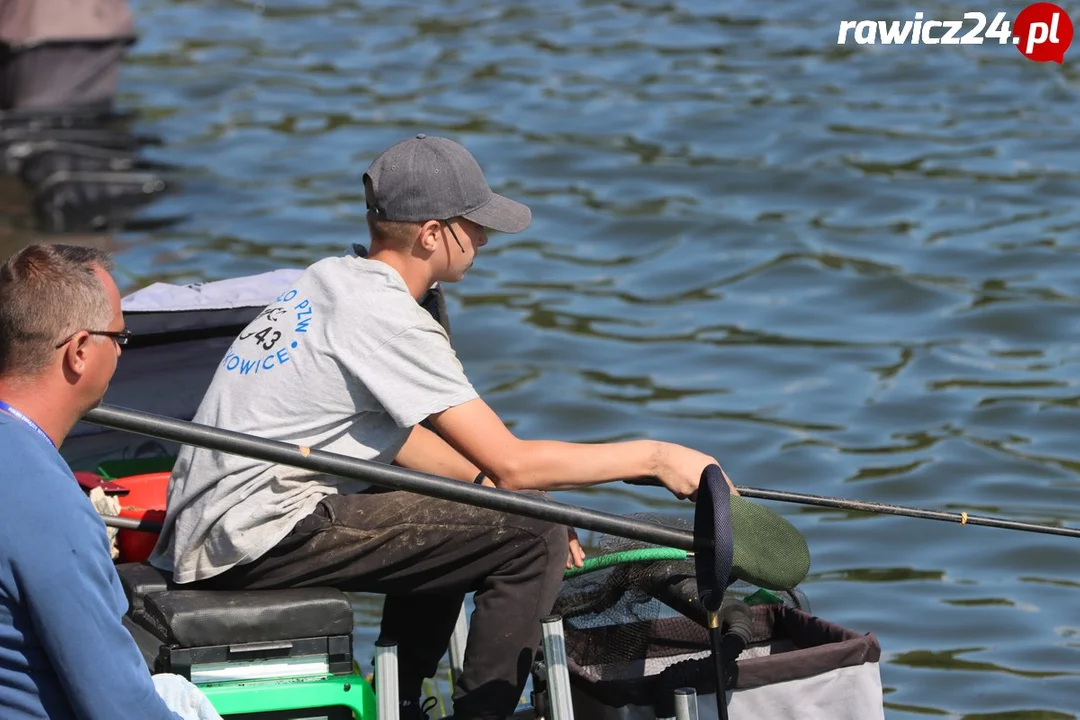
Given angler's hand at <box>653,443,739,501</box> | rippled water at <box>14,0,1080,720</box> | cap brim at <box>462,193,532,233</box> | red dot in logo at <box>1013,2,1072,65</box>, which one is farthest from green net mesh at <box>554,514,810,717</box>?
red dot in logo at <box>1013,2,1072,65</box>

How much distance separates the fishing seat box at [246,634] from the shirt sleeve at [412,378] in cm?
42

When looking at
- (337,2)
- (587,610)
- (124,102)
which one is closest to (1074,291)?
(587,610)

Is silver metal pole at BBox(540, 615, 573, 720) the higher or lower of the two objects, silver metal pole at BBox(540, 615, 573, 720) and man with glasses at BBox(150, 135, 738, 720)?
the lower

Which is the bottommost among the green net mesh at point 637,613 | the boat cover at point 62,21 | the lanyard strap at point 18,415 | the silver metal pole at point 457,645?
the silver metal pole at point 457,645

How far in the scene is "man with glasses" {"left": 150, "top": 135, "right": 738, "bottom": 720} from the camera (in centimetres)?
355

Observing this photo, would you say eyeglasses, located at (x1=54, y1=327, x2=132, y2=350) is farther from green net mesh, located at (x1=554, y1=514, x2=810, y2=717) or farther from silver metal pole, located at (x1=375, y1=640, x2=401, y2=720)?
green net mesh, located at (x1=554, y1=514, x2=810, y2=717)

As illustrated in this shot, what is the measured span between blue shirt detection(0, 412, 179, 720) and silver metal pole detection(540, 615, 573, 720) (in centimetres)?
99

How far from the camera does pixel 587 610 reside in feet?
13.0

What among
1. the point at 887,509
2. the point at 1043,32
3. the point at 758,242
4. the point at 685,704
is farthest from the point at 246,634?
the point at 1043,32

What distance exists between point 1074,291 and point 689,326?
2192 mm

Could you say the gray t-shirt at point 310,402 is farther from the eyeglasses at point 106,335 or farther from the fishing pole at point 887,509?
the eyeglasses at point 106,335

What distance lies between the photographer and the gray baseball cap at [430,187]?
3709 mm

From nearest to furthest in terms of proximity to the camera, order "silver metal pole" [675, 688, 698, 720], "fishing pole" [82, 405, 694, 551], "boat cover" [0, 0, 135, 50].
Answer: "fishing pole" [82, 405, 694, 551]
"silver metal pole" [675, 688, 698, 720]
"boat cover" [0, 0, 135, 50]

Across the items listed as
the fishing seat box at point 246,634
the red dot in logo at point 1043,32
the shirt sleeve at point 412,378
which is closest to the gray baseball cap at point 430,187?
the shirt sleeve at point 412,378
